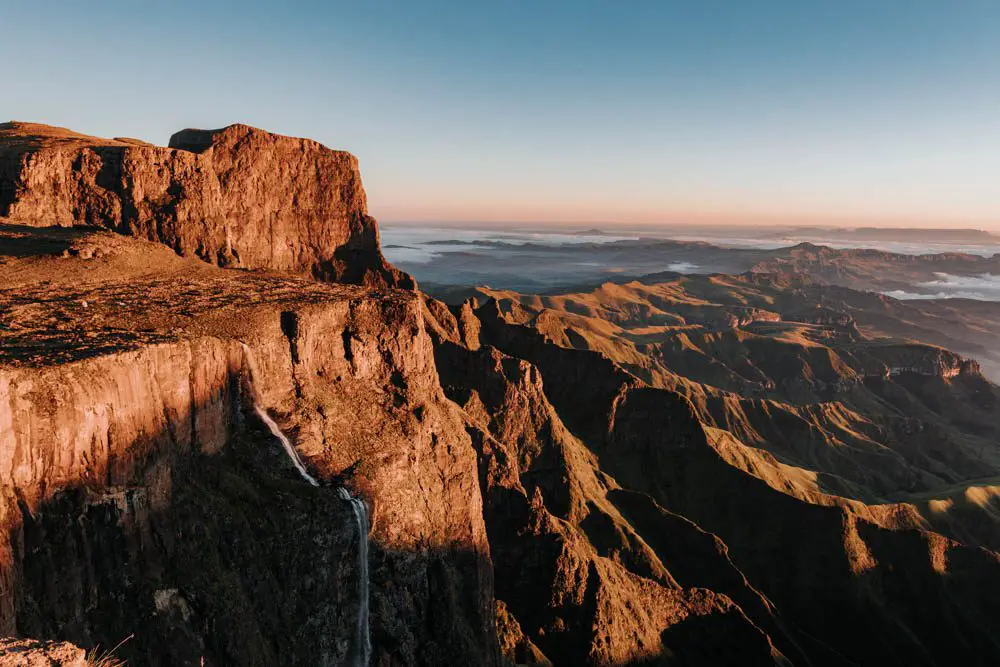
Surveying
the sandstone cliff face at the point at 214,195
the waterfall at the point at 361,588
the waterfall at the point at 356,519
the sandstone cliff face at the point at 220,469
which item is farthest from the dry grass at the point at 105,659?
the sandstone cliff face at the point at 214,195

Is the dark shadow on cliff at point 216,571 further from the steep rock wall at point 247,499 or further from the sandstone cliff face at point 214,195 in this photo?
the sandstone cliff face at point 214,195

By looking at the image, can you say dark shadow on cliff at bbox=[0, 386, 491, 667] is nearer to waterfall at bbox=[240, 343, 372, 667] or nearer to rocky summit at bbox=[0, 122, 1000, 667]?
rocky summit at bbox=[0, 122, 1000, 667]

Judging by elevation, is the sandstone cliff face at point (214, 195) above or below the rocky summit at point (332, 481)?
above

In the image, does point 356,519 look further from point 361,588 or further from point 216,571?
point 216,571

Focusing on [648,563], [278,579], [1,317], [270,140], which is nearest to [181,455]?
[278,579]

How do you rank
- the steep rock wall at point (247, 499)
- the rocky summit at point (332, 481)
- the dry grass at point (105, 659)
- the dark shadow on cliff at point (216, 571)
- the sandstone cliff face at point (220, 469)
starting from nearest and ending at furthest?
the dry grass at point (105, 659)
the dark shadow on cliff at point (216, 571)
the steep rock wall at point (247, 499)
the sandstone cliff face at point (220, 469)
the rocky summit at point (332, 481)

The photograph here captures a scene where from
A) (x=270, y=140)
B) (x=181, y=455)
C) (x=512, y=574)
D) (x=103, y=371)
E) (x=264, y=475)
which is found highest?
(x=270, y=140)

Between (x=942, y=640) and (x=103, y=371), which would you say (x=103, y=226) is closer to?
(x=103, y=371)
